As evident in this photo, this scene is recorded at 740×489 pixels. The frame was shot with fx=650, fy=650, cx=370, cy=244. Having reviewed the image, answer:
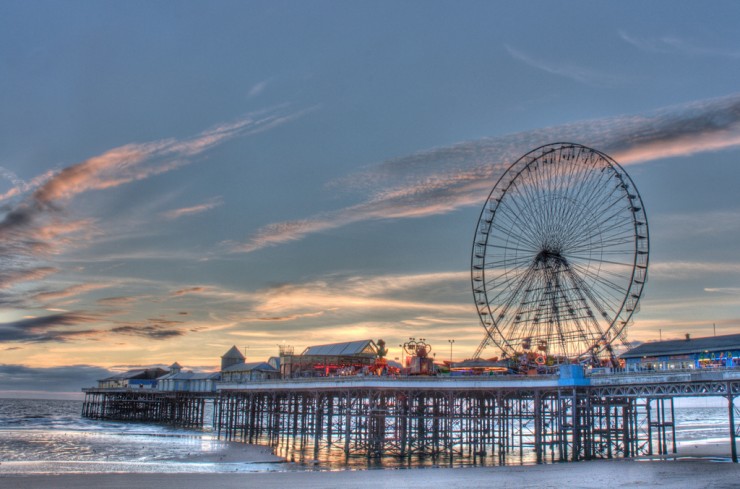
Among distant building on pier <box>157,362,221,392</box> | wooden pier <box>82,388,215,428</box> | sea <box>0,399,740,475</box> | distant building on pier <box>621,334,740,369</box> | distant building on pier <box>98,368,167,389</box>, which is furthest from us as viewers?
distant building on pier <box>98,368,167,389</box>

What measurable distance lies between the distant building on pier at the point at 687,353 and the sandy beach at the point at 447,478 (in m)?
9.06

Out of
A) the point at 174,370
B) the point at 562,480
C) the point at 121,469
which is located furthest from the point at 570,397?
the point at 174,370

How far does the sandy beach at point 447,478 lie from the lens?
3083 centimetres

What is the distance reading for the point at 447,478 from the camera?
34.2m

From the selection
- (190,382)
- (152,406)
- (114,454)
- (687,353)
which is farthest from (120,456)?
(152,406)

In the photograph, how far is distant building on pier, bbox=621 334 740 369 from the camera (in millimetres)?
46656

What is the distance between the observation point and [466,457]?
5200cm

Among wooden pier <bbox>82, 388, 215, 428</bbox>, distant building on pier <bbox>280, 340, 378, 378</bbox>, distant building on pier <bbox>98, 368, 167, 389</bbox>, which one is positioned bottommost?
wooden pier <bbox>82, 388, 215, 428</bbox>

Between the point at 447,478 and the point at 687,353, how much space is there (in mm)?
32887

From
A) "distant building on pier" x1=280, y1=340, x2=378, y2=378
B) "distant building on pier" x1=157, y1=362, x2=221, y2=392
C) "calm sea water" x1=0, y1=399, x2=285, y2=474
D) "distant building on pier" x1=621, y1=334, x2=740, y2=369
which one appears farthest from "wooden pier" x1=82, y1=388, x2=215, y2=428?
"distant building on pier" x1=621, y1=334, x2=740, y2=369

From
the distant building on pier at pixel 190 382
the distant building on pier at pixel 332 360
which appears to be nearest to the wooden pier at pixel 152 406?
the distant building on pier at pixel 190 382

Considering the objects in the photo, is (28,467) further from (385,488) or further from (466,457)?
(466,457)

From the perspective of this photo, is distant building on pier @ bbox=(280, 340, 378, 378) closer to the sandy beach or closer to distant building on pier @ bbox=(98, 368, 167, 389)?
the sandy beach

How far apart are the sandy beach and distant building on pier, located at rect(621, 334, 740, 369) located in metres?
9.06
